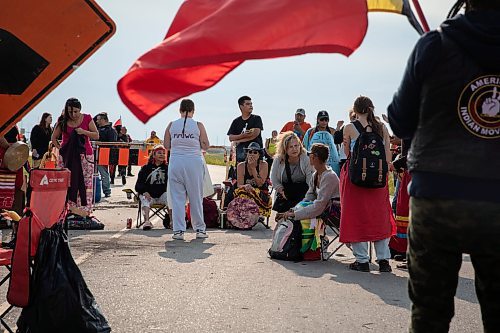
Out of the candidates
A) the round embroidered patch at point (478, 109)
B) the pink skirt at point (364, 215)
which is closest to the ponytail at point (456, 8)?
the round embroidered patch at point (478, 109)

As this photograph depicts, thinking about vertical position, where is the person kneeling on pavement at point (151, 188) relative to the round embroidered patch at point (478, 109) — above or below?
below

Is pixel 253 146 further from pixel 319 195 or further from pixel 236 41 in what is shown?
A: pixel 236 41

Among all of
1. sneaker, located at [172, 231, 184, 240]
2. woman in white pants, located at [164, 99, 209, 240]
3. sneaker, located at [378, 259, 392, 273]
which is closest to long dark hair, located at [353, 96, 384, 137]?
sneaker, located at [378, 259, 392, 273]

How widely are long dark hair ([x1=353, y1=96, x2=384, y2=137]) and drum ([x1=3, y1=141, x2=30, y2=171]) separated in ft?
12.9

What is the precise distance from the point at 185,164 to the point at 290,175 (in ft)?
5.59

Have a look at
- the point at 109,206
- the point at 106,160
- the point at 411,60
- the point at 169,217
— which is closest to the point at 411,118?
the point at 411,60

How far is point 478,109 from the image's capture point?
284 centimetres

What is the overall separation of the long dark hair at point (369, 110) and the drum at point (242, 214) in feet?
15.5

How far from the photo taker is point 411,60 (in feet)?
9.68

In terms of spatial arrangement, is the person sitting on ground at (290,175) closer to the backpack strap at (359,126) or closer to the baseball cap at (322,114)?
the backpack strap at (359,126)

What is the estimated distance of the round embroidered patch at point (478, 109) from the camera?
284 centimetres

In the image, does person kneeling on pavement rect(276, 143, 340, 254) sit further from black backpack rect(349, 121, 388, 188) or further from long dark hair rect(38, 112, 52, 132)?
long dark hair rect(38, 112, 52, 132)

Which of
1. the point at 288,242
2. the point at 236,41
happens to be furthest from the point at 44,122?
the point at 236,41

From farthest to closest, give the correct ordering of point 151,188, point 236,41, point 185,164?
point 151,188, point 185,164, point 236,41
